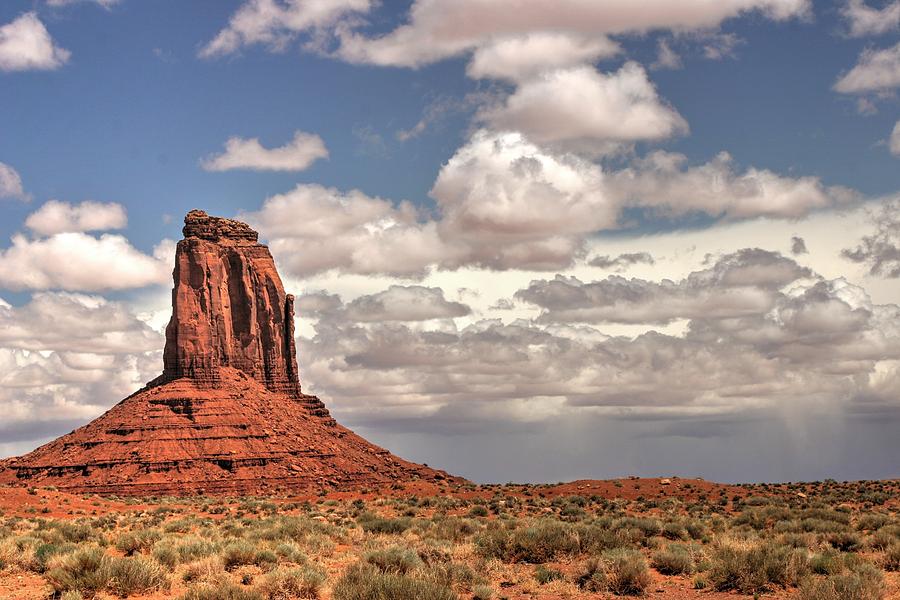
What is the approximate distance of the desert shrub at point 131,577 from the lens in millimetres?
22578

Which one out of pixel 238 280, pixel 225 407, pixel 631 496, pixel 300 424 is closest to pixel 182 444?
pixel 225 407

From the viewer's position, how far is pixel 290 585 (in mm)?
22047

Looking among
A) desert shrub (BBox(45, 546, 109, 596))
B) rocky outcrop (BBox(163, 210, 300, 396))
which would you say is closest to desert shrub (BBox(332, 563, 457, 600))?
desert shrub (BBox(45, 546, 109, 596))

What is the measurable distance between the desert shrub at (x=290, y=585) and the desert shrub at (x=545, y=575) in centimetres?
555

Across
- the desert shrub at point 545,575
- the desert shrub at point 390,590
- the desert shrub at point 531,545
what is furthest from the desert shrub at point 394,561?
the desert shrub at point 531,545

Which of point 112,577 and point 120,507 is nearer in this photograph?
point 112,577

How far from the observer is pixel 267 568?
1021 inches

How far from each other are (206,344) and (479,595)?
335 feet

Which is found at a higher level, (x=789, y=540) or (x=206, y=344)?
(x=206, y=344)

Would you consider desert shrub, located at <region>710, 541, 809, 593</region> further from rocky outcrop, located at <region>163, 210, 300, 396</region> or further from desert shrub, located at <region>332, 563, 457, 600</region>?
rocky outcrop, located at <region>163, 210, 300, 396</region>

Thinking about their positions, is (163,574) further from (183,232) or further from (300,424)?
(183,232)

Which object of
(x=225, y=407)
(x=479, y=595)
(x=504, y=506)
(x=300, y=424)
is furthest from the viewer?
(x=300, y=424)

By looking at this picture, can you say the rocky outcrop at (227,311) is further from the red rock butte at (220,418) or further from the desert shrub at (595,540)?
the desert shrub at (595,540)

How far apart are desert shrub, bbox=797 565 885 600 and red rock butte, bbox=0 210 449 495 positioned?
3217 inches
